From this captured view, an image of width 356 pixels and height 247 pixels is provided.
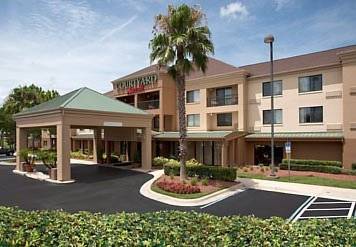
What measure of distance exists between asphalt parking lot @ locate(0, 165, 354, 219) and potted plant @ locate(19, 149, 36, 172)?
18.6 ft

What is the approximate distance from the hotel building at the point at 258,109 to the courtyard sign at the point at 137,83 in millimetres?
128

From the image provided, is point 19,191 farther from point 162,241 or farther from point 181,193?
point 162,241

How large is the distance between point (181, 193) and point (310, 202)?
23.1ft

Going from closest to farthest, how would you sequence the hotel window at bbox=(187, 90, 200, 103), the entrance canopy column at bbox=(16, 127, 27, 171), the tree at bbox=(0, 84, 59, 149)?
the entrance canopy column at bbox=(16, 127, 27, 171) < the hotel window at bbox=(187, 90, 200, 103) < the tree at bbox=(0, 84, 59, 149)

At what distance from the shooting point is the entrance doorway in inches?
1236

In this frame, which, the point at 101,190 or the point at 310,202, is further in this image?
the point at 101,190

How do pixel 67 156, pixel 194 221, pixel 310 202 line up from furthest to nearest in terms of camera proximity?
pixel 67 156
pixel 310 202
pixel 194 221

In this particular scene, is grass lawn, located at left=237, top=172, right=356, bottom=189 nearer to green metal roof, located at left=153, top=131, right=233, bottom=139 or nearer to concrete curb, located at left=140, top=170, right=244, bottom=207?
concrete curb, located at left=140, top=170, right=244, bottom=207

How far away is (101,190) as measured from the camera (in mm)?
19766

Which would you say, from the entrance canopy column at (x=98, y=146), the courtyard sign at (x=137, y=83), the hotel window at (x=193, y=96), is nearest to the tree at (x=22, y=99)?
the courtyard sign at (x=137, y=83)

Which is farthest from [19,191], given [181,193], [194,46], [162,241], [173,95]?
[173,95]

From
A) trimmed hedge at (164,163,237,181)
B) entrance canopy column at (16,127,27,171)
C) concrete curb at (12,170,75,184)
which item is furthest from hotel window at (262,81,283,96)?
entrance canopy column at (16,127,27,171)

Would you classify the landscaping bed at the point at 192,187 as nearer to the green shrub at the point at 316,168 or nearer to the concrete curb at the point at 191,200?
the concrete curb at the point at 191,200

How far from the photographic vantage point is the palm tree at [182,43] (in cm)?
2019
